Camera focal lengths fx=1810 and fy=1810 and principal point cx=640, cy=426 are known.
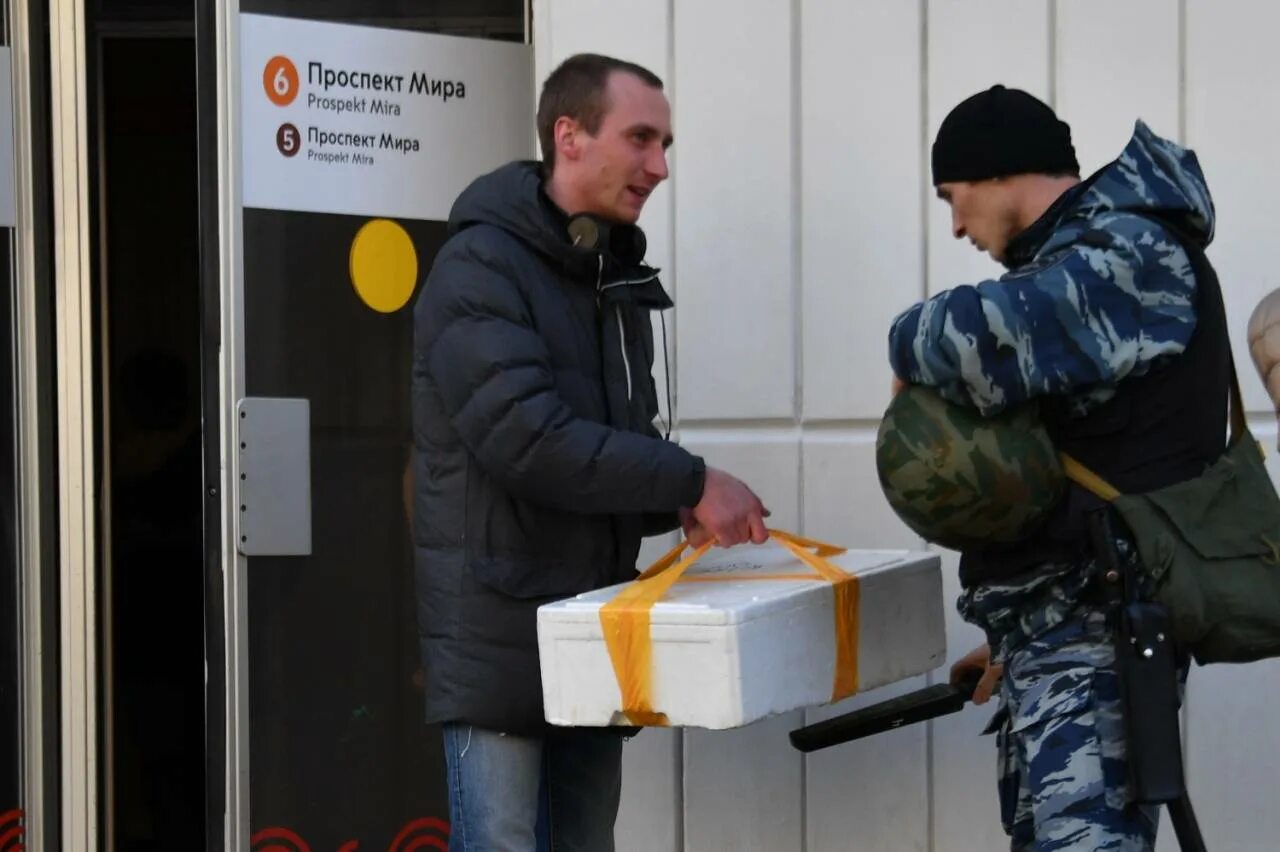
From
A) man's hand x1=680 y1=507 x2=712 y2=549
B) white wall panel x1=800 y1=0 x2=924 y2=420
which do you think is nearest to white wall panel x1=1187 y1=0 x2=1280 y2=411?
white wall panel x1=800 y1=0 x2=924 y2=420

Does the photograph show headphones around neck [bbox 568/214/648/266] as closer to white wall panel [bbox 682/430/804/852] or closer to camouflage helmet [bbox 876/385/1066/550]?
camouflage helmet [bbox 876/385/1066/550]

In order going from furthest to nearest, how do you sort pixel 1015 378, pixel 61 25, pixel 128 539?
pixel 128 539 < pixel 61 25 < pixel 1015 378

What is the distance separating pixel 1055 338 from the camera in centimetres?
251

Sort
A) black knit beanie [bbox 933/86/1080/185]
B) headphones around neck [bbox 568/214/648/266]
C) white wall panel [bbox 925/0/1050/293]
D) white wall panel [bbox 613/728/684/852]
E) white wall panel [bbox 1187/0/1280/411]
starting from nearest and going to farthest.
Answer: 1. black knit beanie [bbox 933/86/1080/185]
2. headphones around neck [bbox 568/214/648/266]
3. white wall panel [bbox 1187/0/1280/411]
4. white wall panel [bbox 925/0/1050/293]
5. white wall panel [bbox 613/728/684/852]

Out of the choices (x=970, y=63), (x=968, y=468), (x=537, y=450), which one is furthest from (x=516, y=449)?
(x=970, y=63)

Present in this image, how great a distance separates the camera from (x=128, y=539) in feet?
16.9

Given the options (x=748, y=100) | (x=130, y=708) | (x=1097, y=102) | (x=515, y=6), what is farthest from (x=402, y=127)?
(x=130, y=708)

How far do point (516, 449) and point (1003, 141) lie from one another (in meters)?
0.89

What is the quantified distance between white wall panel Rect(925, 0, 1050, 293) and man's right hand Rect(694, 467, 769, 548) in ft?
4.08

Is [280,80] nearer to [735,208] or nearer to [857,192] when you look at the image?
[735,208]

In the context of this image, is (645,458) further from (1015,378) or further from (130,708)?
(130,708)

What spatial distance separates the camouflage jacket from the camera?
2.50 metres

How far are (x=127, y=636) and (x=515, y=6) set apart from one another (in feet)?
7.13

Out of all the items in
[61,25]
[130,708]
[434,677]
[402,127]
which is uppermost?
[61,25]
